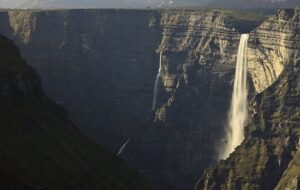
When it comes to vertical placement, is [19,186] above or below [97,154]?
above

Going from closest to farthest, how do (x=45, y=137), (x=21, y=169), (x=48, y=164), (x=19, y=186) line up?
(x=19, y=186) < (x=21, y=169) < (x=48, y=164) < (x=45, y=137)

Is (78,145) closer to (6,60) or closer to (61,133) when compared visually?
(61,133)

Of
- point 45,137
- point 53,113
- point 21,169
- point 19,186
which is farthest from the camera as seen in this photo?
point 53,113

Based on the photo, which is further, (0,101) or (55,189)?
(0,101)

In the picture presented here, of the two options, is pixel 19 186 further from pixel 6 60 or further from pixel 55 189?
pixel 6 60

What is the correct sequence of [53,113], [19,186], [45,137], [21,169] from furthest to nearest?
[53,113], [45,137], [21,169], [19,186]

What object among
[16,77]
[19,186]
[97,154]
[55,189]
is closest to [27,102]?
[16,77]

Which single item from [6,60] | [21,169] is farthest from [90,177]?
[6,60]
